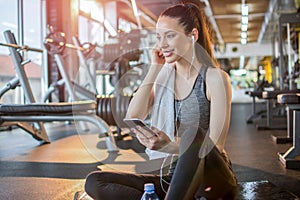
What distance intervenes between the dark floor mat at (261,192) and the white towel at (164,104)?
499 millimetres

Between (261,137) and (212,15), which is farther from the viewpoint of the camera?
(212,15)

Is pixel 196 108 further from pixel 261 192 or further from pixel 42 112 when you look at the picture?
pixel 42 112

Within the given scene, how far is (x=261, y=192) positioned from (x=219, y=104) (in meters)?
0.67

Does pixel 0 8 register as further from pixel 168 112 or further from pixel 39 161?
pixel 168 112

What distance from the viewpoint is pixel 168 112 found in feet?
4.73

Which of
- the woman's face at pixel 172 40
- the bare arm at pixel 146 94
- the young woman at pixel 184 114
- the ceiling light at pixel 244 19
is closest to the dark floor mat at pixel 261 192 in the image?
the young woman at pixel 184 114

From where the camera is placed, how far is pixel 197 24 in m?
1.43

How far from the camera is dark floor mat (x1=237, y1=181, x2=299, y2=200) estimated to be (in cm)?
166

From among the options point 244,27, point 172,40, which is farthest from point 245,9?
point 172,40

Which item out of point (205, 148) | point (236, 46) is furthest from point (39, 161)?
point (236, 46)

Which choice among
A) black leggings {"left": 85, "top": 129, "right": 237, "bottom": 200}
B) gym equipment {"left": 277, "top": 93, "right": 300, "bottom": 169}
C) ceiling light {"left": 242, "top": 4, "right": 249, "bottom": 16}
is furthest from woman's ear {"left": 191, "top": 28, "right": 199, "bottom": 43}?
ceiling light {"left": 242, "top": 4, "right": 249, "bottom": 16}

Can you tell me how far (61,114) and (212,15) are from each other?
29.8 ft

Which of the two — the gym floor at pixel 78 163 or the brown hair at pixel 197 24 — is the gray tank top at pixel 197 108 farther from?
the gym floor at pixel 78 163

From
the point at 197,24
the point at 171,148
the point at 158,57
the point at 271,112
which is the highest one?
the point at 197,24
